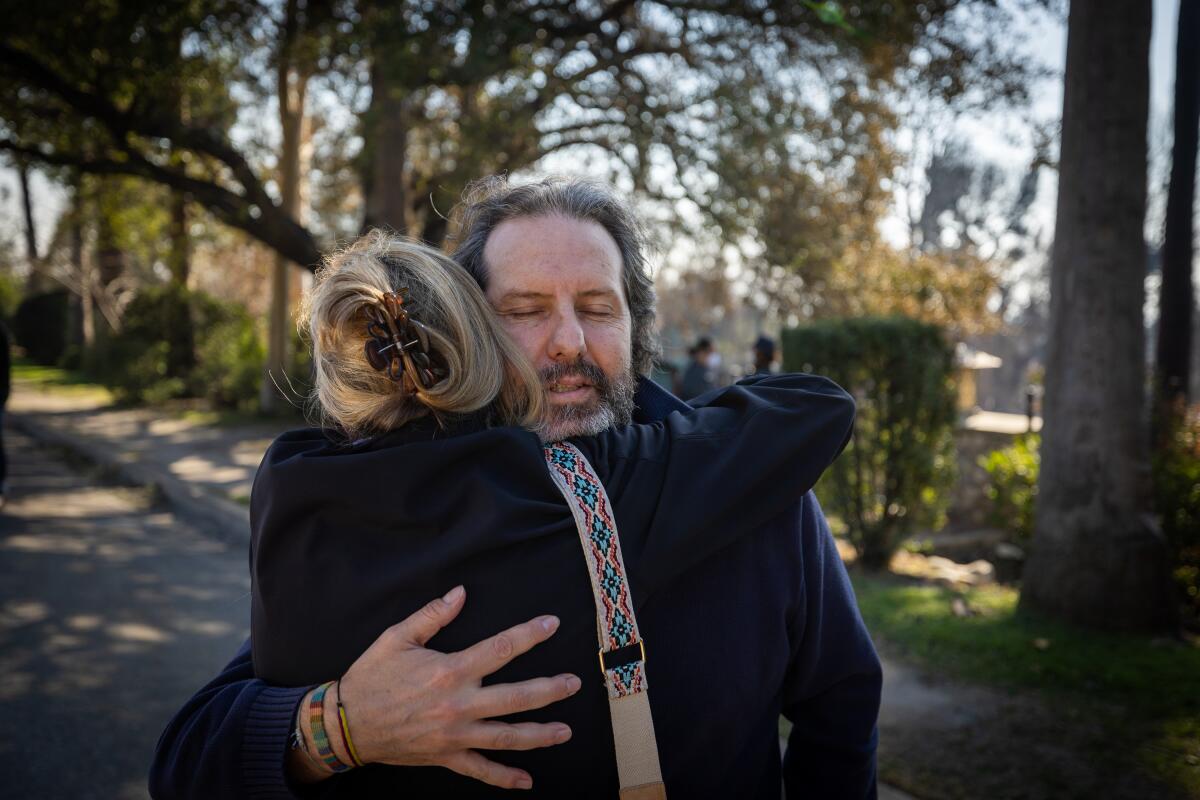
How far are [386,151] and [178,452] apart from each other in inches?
224

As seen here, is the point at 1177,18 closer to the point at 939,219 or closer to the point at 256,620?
the point at 256,620

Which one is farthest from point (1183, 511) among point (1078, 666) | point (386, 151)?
point (386, 151)

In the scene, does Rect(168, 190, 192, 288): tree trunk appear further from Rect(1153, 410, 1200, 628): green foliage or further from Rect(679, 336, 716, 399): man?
Rect(1153, 410, 1200, 628): green foliage

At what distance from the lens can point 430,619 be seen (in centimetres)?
133

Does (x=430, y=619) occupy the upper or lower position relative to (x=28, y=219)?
lower

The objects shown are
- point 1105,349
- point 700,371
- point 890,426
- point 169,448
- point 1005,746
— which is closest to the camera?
point 1005,746

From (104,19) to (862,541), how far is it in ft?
35.2

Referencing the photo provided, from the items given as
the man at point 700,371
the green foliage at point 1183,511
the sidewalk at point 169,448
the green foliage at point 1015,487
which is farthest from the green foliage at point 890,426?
→ the man at point 700,371

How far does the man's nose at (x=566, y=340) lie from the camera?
1.86 metres

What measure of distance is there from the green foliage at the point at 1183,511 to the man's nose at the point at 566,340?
551 centimetres

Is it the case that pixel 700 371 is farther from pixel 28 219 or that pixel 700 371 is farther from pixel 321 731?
pixel 28 219

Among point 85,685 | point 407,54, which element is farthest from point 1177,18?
point 85,685

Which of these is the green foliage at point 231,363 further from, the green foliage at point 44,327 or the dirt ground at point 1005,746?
the green foliage at point 44,327

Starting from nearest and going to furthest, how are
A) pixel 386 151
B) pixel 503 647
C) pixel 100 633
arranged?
1. pixel 503 647
2. pixel 100 633
3. pixel 386 151
